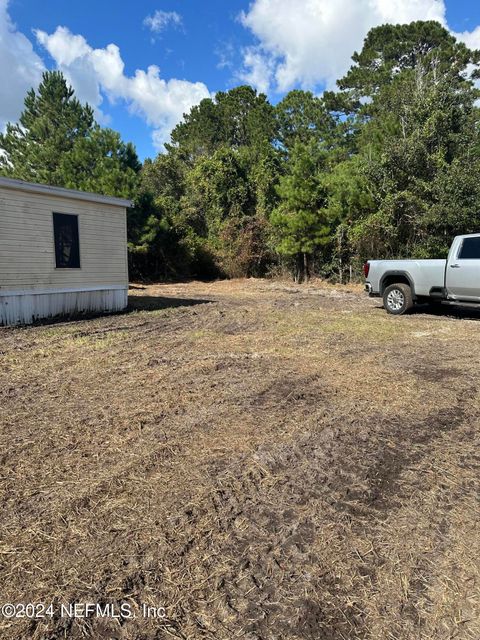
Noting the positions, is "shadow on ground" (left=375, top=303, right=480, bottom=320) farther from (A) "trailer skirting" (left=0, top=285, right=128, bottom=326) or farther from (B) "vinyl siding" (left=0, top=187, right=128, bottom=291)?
(B) "vinyl siding" (left=0, top=187, right=128, bottom=291)

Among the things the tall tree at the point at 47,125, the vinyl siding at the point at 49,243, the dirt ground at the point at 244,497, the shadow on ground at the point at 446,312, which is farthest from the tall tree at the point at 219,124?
the dirt ground at the point at 244,497

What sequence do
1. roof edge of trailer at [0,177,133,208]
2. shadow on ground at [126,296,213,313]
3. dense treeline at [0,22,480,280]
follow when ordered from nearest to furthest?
roof edge of trailer at [0,177,133,208], shadow on ground at [126,296,213,313], dense treeline at [0,22,480,280]

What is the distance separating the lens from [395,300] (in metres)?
9.55

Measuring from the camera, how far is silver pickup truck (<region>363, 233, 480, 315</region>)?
814 cm

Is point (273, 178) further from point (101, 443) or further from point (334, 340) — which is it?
point (101, 443)

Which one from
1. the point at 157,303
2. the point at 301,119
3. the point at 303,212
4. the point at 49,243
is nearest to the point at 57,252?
the point at 49,243

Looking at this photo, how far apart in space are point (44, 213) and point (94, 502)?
25.3 ft

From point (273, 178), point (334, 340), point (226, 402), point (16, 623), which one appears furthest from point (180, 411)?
point (273, 178)

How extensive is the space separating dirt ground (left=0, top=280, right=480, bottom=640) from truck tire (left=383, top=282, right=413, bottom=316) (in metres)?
4.27

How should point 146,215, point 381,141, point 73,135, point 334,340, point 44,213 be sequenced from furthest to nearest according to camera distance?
1. point 73,135
2. point 146,215
3. point 381,141
4. point 44,213
5. point 334,340

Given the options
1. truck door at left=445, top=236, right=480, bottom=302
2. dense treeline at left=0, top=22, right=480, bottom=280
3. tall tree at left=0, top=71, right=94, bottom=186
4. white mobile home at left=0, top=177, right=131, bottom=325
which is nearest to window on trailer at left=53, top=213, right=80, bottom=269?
white mobile home at left=0, top=177, right=131, bottom=325

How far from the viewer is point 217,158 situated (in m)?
23.2

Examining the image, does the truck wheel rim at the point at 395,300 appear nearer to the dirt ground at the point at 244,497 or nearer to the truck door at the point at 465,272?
the truck door at the point at 465,272

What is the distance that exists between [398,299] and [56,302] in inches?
296
